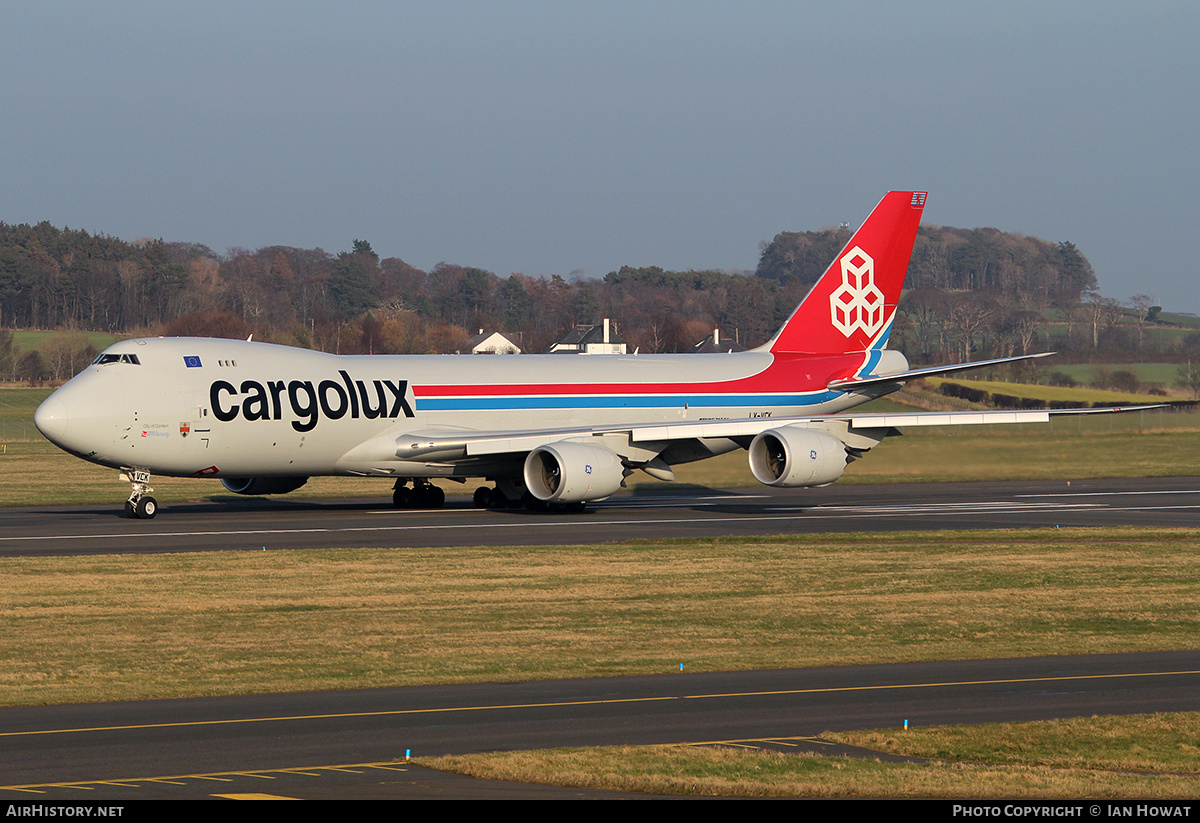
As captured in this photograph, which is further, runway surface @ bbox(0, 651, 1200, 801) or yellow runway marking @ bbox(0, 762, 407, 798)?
runway surface @ bbox(0, 651, 1200, 801)

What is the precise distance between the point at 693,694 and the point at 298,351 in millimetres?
26133

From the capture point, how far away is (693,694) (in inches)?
633

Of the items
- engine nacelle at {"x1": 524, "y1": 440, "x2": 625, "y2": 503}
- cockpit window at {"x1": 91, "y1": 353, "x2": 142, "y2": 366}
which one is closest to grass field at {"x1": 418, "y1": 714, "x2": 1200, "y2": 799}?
engine nacelle at {"x1": 524, "y1": 440, "x2": 625, "y2": 503}

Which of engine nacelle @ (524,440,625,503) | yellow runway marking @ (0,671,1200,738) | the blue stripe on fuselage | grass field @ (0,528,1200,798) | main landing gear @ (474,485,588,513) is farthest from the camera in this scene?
main landing gear @ (474,485,588,513)

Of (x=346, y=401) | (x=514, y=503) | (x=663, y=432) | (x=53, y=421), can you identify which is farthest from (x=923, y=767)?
(x=514, y=503)

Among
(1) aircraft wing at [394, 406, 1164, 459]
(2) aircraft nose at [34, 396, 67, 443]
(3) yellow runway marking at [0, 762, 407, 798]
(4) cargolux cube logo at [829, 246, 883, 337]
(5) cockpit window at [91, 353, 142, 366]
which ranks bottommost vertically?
(3) yellow runway marking at [0, 762, 407, 798]

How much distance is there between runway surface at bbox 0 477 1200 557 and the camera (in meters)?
33.0

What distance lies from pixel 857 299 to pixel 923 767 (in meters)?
36.9

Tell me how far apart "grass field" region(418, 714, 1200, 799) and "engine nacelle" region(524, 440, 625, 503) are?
24.2 metres

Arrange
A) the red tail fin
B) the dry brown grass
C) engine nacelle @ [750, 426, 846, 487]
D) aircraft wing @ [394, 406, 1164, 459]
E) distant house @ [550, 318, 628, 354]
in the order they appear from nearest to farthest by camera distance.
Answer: the dry brown grass
engine nacelle @ [750, 426, 846, 487]
aircraft wing @ [394, 406, 1164, 459]
the red tail fin
distant house @ [550, 318, 628, 354]

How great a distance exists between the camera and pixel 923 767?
12445 millimetres

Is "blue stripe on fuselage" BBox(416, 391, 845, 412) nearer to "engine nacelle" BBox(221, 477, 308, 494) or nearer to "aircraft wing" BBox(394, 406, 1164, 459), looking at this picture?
"aircraft wing" BBox(394, 406, 1164, 459)

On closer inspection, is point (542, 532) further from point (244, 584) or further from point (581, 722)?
point (581, 722)
